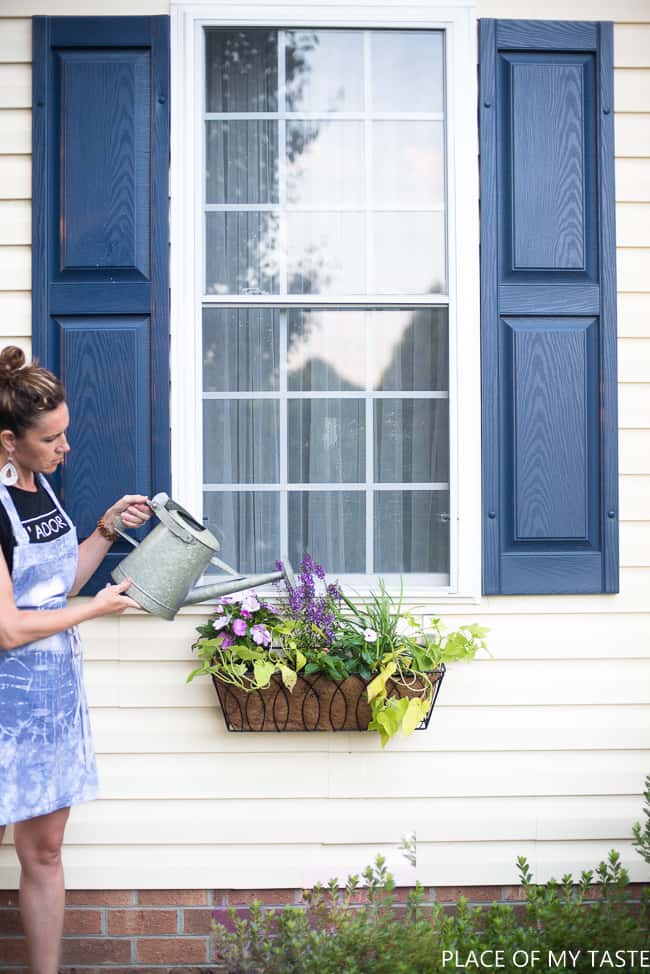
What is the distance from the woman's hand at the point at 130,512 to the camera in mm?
2387

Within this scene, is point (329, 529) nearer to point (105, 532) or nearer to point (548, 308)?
point (105, 532)

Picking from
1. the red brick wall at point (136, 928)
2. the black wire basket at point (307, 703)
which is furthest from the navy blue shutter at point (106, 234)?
the red brick wall at point (136, 928)

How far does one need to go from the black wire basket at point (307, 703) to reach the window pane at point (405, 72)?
1.72m

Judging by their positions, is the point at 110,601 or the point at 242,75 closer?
the point at 110,601

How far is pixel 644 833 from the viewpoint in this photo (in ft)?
8.52

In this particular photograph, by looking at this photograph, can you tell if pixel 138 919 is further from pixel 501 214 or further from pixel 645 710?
pixel 501 214

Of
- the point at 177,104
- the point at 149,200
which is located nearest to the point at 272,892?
the point at 149,200

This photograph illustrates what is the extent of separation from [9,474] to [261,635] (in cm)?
79

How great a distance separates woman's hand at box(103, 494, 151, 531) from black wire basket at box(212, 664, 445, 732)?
50cm

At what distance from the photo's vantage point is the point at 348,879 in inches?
98.0

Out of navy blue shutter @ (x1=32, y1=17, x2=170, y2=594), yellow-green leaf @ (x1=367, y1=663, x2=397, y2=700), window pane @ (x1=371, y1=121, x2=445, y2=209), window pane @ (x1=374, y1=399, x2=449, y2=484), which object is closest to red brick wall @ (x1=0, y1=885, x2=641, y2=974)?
yellow-green leaf @ (x1=367, y1=663, x2=397, y2=700)

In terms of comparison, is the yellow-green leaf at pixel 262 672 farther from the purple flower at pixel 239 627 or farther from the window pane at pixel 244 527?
the window pane at pixel 244 527

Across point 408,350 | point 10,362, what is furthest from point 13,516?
point 408,350

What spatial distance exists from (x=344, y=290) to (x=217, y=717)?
135 centimetres
